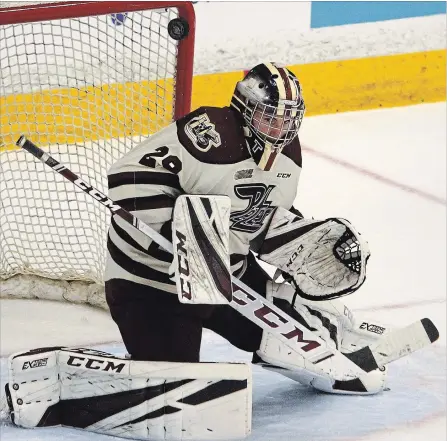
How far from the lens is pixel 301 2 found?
15.8 feet

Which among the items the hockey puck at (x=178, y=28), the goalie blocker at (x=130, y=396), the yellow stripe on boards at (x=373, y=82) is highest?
the hockey puck at (x=178, y=28)

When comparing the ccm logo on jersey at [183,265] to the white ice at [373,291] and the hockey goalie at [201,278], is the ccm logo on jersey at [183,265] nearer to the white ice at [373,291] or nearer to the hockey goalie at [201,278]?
the hockey goalie at [201,278]

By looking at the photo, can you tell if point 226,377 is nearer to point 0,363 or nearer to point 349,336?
point 349,336

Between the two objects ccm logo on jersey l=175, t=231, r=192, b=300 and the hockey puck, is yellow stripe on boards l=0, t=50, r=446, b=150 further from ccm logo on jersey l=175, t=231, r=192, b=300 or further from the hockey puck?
ccm logo on jersey l=175, t=231, r=192, b=300

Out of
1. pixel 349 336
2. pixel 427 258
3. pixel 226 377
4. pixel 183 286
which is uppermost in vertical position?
pixel 183 286

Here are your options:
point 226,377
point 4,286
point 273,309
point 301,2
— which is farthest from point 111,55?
point 301,2

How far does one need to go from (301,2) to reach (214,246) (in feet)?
7.75

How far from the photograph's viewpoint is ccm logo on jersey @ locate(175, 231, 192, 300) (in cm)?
256

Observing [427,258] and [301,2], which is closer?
[427,258]

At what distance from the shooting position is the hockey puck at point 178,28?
3.09 meters

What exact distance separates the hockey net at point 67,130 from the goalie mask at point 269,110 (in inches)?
22.0

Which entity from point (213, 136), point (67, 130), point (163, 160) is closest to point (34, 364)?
point (163, 160)

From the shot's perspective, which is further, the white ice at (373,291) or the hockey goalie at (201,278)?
the white ice at (373,291)

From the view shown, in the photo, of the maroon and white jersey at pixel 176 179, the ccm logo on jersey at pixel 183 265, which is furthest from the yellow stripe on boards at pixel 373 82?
the ccm logo on jersey at pixel 183 265
